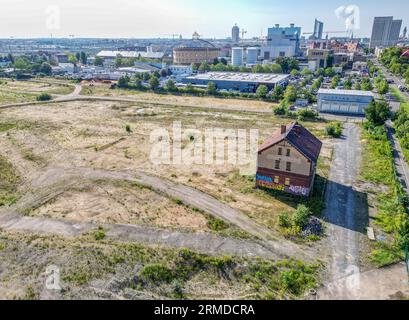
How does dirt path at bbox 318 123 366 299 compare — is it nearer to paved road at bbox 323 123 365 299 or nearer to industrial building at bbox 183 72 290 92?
paved road at bbox 323 123 365 299

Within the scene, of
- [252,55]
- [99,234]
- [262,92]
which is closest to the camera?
[99,234]

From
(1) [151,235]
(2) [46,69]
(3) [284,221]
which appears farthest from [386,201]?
(2) [46,69]

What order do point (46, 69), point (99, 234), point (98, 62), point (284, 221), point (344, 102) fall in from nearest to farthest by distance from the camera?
point (99, 234) → point (284, 221) → point (344, 102) → point (46, 69) → point (98, 62)

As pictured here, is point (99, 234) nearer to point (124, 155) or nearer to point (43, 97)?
point (124, 155)

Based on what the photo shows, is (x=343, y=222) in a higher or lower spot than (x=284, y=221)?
lower

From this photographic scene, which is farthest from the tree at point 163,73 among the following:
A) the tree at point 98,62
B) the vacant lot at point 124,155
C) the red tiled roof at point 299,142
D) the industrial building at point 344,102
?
the red tiled roof at point 299,142

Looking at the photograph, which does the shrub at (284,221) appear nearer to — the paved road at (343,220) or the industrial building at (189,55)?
the paved road at (343,220)
